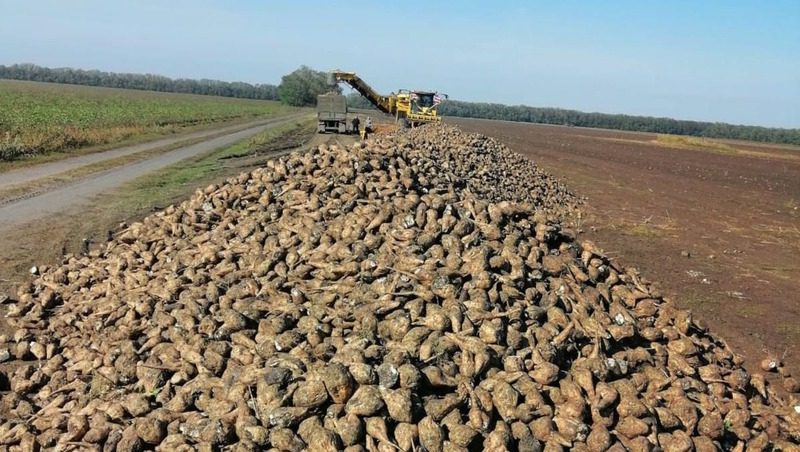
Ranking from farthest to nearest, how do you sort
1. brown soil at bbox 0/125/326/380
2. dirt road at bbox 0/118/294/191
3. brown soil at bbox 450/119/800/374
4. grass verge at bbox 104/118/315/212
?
dirt road at bbox 0/118/294/191 → grass verge at bbox 104/118/315/212 → brown soil at bbox 450/119/800/374 → brown soil at bbox 0/125/326/380

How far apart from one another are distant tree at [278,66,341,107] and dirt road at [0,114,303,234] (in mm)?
89610

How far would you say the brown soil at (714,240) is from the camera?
1130 centimetres

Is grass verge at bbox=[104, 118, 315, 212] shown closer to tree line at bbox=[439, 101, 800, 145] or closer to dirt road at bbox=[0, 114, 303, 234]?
dirt road at bbox=[0, 114, 303, 234]

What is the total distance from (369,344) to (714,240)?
16397 mm

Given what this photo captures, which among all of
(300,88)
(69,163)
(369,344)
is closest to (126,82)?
(300,88)

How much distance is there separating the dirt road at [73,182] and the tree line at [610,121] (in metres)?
147

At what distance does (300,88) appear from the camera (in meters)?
118

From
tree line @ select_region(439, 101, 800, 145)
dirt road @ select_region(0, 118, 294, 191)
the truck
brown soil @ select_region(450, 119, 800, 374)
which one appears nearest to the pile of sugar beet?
brown soil @ select_region(450, 119, 800, 374)

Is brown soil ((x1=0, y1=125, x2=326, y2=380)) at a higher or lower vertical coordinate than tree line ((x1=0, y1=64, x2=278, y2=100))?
lower

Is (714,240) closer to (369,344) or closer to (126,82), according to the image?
(369,344)

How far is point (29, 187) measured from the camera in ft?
55.6

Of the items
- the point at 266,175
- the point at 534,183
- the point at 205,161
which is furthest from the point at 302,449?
the point at 205,161

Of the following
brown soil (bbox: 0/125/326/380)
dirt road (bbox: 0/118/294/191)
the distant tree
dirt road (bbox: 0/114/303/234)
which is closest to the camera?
brown soil (bbox: 0/125/326/380)

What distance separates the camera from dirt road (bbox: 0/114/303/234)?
13906 millimetres
